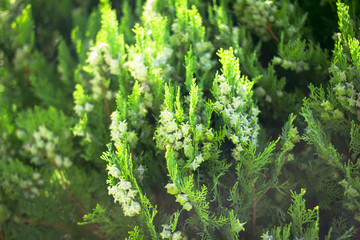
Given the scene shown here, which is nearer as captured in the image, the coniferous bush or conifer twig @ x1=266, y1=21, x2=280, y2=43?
the coniferous bush

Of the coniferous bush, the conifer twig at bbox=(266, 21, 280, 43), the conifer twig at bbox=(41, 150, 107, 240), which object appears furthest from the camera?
the conifer twig at bbox=(41, 150, 107, 240)

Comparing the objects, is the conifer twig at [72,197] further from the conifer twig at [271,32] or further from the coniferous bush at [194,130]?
the conifer twig at [271,32]

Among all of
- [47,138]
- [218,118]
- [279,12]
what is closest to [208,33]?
[279,12]

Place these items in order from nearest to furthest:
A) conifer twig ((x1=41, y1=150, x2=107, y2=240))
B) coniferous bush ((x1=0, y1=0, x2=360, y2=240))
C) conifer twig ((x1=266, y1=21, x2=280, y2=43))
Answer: coniferous bush ((x1=0, y1=0, x2=360, y2=240)) → conifer twig ((x1=266, y1=21, x2=280, y2=43)) → conifer twig ((x1=41, y1=150, x2=107, y2=240))

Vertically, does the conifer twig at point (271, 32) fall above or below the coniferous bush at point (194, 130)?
above

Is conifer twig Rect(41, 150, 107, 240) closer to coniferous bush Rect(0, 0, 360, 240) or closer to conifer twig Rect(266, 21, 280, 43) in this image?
coniferous bush Rect(0, 0, 360, 240)

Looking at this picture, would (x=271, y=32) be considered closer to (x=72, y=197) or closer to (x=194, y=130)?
(x=194, y=130)

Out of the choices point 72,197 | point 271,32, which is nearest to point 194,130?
point 271,32

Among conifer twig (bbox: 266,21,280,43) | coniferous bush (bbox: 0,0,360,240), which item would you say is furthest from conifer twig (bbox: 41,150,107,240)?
conifer twig (bbox: 266,21,280,43)

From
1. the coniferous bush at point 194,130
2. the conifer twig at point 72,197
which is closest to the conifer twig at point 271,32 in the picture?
the coniferous bush at point 194,130
